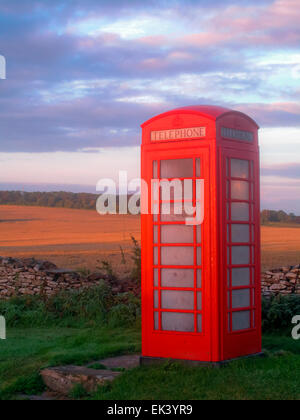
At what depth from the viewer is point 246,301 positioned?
308 inches

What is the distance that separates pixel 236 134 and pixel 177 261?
1.87 meters

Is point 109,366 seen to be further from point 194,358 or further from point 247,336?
point 247,336

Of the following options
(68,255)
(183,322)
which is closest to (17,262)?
(68,255)

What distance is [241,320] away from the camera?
771cm

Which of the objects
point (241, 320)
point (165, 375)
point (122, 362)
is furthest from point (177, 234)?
point (122, 362)

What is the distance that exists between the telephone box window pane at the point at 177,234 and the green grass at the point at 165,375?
1.61 m

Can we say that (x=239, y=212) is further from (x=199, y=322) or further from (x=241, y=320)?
(x=199, y=322)

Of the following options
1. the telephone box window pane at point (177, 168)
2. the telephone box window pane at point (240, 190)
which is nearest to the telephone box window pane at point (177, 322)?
the telephone box window pane at point (240, 190)

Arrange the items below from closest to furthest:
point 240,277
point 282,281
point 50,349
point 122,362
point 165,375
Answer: point 165,375 → point 240,277 → point 122,362 → point 50,349 → point 282,281

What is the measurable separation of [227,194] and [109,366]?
9.27 ft

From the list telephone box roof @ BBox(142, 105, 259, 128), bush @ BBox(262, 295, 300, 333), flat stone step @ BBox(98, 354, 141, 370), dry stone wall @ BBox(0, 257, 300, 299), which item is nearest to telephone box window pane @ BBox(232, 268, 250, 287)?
flat stone step @ BBox(98, 354, 141, 370)

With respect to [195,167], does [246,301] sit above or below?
below

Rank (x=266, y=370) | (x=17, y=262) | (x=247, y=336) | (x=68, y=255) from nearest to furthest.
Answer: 1. (x=266, y=370)
2. (x=247, y=336)
3. (x=17, y=262)
4. (x=68, y=255)

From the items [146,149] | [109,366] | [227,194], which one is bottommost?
[109,366]
